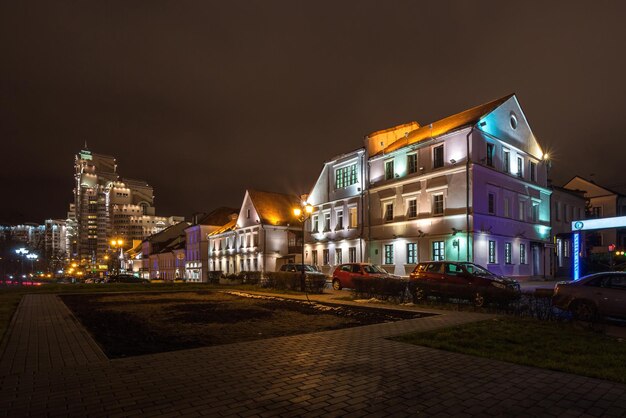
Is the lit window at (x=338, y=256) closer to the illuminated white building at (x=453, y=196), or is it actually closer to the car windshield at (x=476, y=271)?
the illuminated white building at (x=453, y=196)

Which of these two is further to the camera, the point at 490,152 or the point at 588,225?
the point at 490,152

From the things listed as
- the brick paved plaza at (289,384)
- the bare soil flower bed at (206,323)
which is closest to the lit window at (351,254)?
the bare soil flower bed at (206,323)

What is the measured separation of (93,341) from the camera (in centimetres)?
979

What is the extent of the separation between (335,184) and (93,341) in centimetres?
3516

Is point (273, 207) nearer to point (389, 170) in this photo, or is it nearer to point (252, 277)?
point (252, 277)

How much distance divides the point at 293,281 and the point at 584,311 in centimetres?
1688

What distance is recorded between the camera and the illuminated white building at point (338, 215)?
3991 cm

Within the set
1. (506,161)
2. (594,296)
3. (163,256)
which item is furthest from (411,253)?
(163,256)

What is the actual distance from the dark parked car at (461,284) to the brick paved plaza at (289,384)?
7.60m

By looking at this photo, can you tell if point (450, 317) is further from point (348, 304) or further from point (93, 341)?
point (93, 341)

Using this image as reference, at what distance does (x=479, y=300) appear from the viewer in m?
16.0

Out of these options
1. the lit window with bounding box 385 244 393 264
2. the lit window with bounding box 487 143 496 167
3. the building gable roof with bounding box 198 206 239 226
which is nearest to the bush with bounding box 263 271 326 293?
the lit window with bounding box 385 244 393 264

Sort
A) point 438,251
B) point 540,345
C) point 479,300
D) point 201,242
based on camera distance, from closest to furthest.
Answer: point 540,345 < point 479,300 < point 438,251 < point 201,242

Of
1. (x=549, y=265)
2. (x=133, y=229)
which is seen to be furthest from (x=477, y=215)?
(x=133, y=229)
